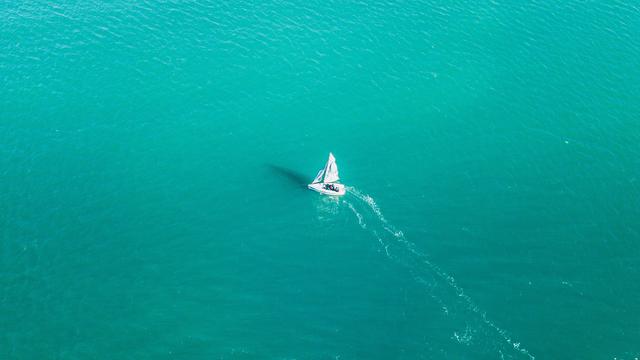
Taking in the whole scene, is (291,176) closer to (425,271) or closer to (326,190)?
(326,190)

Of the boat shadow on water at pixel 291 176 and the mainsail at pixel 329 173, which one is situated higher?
the mainsail at pixel 329 173

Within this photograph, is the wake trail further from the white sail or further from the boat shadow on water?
the boat shadow on water

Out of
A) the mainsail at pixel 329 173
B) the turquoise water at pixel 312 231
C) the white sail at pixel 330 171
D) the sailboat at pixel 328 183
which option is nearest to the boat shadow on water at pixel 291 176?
the turquoise water at pixel 312 231

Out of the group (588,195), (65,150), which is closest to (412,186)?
(588,195)

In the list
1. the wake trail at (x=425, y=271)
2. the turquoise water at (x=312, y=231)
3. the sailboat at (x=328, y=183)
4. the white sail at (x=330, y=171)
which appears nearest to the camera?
the wake trail at (x=425, y=271)

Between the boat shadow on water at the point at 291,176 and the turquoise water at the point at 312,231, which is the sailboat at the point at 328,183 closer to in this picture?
the turquoise water at the point at 312,231

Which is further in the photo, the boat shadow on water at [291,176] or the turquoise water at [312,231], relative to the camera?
the boat shadow on water at [291,176]

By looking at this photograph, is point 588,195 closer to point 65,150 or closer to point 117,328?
point 117,328

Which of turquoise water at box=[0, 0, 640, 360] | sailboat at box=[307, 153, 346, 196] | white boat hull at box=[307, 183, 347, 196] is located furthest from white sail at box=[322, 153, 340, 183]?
turquoise water at box=[0, 0, 640, 360]
